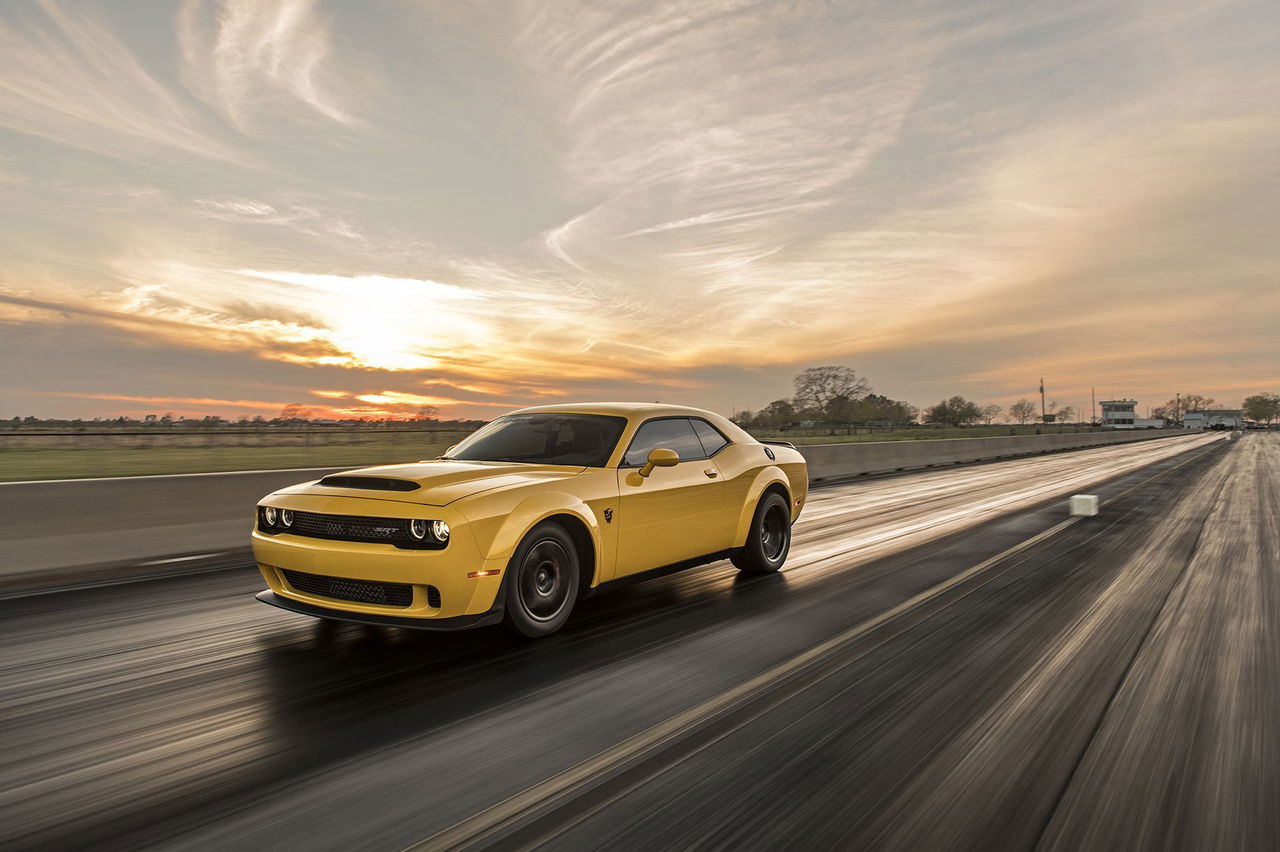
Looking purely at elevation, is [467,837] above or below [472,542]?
below

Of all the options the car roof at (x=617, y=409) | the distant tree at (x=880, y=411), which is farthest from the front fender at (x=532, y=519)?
the distant tree at (x=880, y=411)

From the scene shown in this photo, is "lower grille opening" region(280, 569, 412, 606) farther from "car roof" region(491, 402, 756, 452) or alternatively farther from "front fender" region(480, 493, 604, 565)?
"car roof" region(491, 402, 756, 452)

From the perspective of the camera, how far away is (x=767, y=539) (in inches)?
305

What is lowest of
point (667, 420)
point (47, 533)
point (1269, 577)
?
point (1269, 577)

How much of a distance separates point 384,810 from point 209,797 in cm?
69

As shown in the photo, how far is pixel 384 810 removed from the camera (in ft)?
9.71

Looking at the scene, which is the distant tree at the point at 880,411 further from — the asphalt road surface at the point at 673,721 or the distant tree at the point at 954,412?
the asphalt road surface at the point at 673,721

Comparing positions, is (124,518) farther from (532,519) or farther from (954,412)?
(954,412)

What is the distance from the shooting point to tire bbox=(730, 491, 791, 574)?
742cm

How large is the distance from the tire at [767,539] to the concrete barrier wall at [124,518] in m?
5.67

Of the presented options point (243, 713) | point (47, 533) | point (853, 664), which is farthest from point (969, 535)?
point (47, 533)

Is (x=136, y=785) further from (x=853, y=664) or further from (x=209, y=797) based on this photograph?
(x=853, y=664)

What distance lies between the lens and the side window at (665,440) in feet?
20.7

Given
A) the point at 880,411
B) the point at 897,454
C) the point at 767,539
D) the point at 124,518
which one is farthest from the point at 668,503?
the point at 880,411
